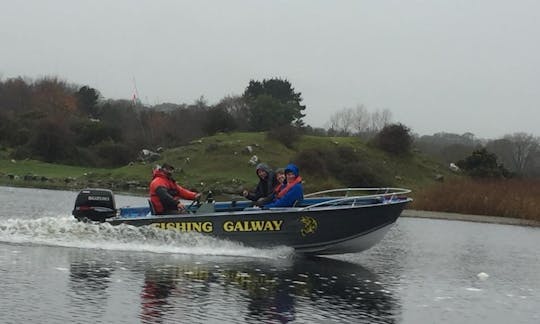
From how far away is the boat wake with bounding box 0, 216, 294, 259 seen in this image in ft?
51.6

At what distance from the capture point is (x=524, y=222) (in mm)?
39250

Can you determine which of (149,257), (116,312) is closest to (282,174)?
(149,257)

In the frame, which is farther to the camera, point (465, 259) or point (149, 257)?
point (465, 259)

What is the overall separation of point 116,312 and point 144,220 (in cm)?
685

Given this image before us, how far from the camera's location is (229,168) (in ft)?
214

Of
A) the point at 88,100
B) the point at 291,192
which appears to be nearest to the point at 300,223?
the point at 291,192

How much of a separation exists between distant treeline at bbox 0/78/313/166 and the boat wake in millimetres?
49667

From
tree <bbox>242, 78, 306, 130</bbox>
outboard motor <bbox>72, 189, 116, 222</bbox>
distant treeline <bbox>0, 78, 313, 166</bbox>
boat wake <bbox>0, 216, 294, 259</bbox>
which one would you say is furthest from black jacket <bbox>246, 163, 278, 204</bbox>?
tree <bbox>242, 78, 306, 130</bbox>

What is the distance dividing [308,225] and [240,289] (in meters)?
4.30

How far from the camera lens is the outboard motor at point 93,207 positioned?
54.6 ft

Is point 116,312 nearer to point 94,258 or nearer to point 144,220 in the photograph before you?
point 94,258

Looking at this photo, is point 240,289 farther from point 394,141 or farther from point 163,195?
point 394,141

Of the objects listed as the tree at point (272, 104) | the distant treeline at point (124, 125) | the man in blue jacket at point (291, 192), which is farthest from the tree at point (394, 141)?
the man in blue jacket at point (291, 192)

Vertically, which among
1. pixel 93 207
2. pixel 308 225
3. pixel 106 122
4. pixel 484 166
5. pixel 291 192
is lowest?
pixel 308 225
